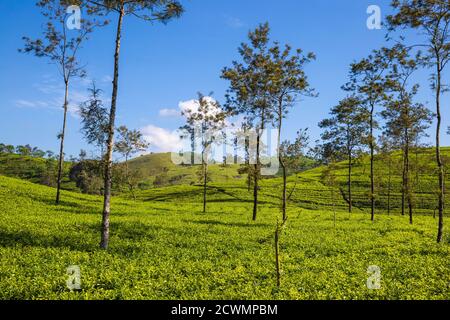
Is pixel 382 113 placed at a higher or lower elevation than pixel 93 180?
higher

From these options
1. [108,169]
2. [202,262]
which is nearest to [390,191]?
[202,262]

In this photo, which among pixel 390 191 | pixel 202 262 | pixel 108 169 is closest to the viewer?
pixel 202 262

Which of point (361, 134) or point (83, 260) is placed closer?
point (83, 260)

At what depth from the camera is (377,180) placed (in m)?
63.5

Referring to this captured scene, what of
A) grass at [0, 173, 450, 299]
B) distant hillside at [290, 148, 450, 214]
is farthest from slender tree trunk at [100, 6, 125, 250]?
distant hillside at [290, 148, 450, 214]

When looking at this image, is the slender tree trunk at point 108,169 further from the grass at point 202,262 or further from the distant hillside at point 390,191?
the distant hillside at point 390,191

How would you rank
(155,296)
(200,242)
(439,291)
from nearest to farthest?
(155,296), (439,291), (200,242)

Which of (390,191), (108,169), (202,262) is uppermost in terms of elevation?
(108,169)

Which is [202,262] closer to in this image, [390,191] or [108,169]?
[108,169]
